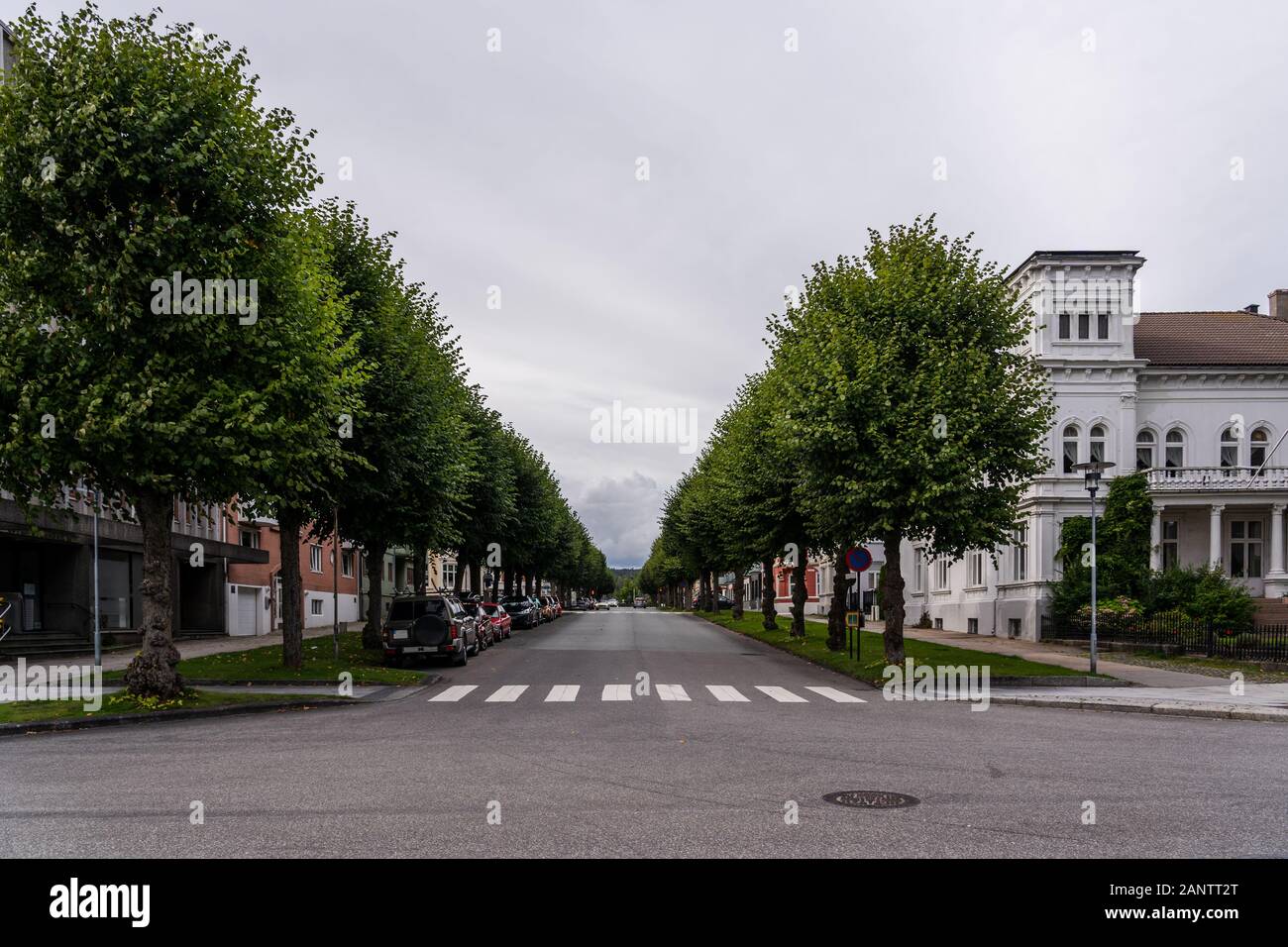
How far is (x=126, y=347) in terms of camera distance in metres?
15.8

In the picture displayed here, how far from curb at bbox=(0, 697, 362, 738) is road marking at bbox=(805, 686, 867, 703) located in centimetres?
871

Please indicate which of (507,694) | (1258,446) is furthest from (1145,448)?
(507,694)

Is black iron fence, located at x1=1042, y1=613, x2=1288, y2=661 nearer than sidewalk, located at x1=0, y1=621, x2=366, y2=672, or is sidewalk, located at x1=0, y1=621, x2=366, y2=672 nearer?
sidewalk, located at x1=0, y1=621, x2=366, y2=672

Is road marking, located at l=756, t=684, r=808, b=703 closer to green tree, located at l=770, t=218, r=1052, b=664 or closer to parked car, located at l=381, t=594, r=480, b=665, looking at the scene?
green tree, located at l=770, t=218, r=1052, b=664

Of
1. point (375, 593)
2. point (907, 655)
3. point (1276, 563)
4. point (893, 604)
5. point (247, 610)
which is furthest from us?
point (247, 610)

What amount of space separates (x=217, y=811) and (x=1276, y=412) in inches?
1774

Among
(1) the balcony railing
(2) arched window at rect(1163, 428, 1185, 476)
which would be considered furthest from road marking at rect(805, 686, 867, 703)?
(2) arched window at rect(1163, 428, 1185, 476)

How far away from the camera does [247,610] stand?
146 feet

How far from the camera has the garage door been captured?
1710 inches

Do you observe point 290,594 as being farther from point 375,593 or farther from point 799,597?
point 799,597

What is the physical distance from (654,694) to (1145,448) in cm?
3140

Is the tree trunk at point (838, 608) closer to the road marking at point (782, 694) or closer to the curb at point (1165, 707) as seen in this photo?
the road marking at point (782, 694)

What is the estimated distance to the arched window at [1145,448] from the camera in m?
41.2

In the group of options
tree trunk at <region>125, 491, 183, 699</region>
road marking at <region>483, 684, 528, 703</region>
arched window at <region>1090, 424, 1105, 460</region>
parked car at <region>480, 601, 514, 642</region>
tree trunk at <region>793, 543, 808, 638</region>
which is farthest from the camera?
arched window at <region>1090, 424, 1105, 460</region>
